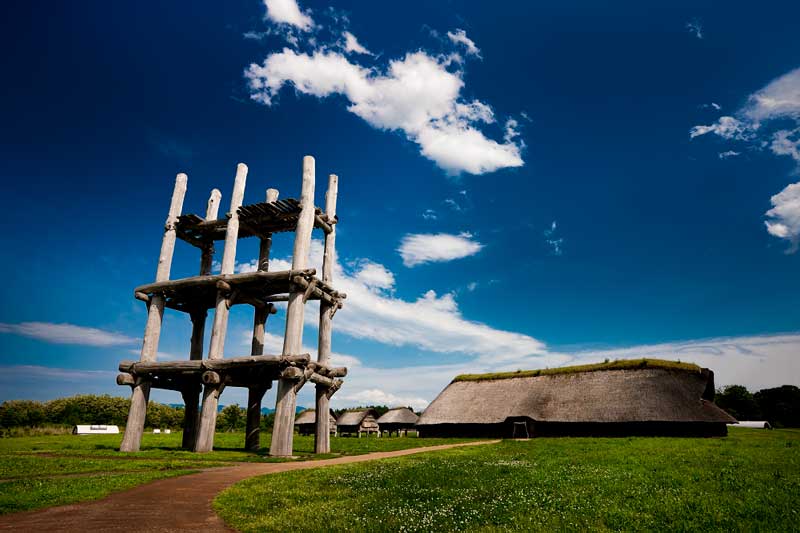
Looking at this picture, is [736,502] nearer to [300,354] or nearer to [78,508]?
[78,508]

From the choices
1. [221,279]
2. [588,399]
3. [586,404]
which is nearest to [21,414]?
[221,279]

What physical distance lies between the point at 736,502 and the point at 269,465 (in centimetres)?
1563

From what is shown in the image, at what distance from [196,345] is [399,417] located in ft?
161

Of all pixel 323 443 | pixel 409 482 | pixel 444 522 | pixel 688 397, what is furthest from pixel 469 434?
pixel 444 522

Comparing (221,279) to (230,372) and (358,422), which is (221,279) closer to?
(230,372)

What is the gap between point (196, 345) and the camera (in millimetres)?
30406

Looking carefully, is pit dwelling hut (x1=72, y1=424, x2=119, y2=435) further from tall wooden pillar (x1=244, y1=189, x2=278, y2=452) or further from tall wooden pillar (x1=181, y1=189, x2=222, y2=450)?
tall wooden pillar (x1=244, y1=189, x2=278, y2=452)

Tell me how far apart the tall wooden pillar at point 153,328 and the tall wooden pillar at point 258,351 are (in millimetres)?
5734

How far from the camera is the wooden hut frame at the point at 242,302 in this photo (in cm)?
2347

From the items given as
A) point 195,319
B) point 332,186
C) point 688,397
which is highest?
point 332,186

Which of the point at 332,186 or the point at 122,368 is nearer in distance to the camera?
the point at 122,368

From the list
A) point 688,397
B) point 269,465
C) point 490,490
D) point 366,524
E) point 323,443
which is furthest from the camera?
point 688,397

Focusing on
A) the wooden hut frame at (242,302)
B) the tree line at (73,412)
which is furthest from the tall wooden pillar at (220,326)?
the tree line at (73,412)

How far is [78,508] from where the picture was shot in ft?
31.0
